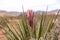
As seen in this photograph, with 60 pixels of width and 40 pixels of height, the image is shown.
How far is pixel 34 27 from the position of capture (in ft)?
18.6

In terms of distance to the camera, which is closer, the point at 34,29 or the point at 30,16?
the point at 30,16

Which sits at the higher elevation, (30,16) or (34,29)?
(30,16)

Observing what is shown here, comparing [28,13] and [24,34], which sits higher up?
[28,13]

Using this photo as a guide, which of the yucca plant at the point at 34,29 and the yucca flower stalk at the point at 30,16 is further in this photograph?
the yucca plant at the point at 34,29

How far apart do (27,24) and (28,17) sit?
166mm

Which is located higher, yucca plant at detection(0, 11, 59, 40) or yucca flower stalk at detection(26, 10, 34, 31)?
yucca flower stalk at detection(26, 10, 34, 31)

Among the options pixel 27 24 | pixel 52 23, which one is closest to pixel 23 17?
pixel 27 24

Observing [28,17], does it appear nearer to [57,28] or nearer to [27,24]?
[27,24]

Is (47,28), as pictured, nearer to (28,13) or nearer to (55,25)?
(55,25)

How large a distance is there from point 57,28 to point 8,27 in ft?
3.68

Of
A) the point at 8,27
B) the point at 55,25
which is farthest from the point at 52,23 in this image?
the point at 8,27

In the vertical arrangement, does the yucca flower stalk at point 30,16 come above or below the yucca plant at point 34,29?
above

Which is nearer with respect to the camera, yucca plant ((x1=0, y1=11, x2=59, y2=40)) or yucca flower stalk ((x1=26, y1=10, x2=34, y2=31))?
yucca flower stalk ((x1=26, y1=10, x2=34, y2=31))

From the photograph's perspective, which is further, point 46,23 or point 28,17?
point 46,23
